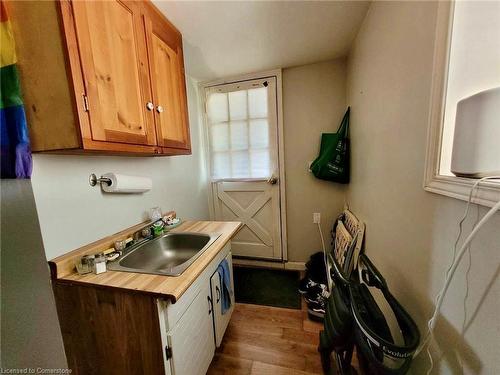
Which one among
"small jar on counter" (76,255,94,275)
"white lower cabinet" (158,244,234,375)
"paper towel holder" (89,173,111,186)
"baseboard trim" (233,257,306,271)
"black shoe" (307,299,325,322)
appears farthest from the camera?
"baseboard trim" (233,257,306,271)

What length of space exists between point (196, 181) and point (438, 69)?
204 centimetres

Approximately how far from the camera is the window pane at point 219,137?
2305 mm

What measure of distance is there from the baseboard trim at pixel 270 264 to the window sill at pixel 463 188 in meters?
1.87

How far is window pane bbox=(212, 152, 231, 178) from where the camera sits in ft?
7.75

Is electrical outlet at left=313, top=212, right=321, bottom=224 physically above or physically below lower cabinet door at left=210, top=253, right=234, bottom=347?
above

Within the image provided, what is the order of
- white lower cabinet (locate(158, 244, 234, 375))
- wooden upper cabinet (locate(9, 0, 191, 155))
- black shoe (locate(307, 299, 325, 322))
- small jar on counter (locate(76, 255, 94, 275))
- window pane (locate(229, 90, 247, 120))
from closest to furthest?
1. wooden upper cabinet (locate(9, 0, 191, 155))
2. white lower cabinet (locate(158, 244, 234, 375))
3. small jar on counter (locate(76, 255, 94, 275))
4. black shoe (locate(307, 299, 325, 322))
5. window pane (locate(229, 90, 247, 120))

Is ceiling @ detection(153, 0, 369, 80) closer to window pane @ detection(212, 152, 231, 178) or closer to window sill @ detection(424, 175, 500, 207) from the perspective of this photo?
window pane @ detection(212, 152, 231, 178)

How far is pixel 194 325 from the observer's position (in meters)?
1.00

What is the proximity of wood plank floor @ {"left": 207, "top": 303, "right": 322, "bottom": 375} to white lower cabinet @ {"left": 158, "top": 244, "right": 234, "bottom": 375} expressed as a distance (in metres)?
0.19

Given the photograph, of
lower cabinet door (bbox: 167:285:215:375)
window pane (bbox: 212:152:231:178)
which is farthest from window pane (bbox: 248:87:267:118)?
lower cabinet door (bbox: 167:285:215:375)

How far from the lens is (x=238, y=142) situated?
2.28m

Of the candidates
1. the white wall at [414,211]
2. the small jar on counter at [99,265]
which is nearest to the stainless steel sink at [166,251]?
the small jar on counter at [99,265]

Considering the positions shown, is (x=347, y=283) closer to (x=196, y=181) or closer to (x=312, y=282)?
(x=312, y=282)

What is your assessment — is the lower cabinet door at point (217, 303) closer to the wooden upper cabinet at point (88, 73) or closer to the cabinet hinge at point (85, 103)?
the wooden upper cabinet at point (88, 73)
